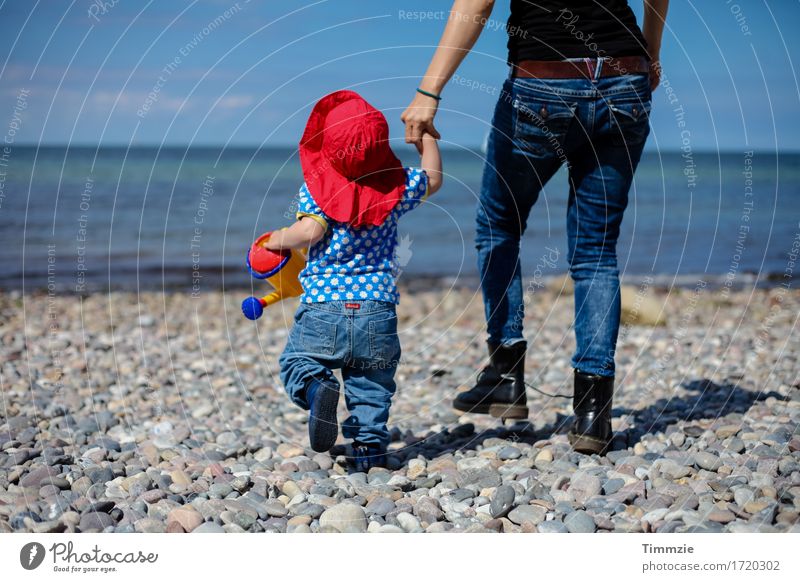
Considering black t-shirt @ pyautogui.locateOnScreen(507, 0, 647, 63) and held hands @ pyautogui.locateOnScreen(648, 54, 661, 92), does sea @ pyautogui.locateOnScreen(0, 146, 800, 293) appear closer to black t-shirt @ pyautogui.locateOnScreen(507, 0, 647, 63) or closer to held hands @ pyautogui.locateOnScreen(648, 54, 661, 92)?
held hands @ pyautogui.locateOnScreen(648, 54, 661, 92)

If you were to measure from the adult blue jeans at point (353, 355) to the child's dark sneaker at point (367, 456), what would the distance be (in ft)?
0.08

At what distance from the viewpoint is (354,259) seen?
3.20 metres

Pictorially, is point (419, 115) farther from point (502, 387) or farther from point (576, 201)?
point (502, 387)

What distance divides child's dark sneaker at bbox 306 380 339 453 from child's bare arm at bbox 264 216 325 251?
1.82 ft

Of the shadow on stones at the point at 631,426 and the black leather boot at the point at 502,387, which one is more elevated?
the black leather boot at the point at 502,387

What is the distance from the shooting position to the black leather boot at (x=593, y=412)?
3340mm

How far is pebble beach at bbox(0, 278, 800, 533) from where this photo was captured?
2.83 m

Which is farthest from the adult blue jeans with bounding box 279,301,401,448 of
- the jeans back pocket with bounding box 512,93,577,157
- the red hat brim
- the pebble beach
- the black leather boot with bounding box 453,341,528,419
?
the jeans back pocket with bounding box 512,93,577,157

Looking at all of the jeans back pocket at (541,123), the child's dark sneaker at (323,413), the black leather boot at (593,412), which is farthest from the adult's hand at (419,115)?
the black leather boot at (593,412)

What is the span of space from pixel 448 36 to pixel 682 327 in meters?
4.77

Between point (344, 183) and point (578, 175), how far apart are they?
97 cm

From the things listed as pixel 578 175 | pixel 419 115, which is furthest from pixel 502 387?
pixel 419 115

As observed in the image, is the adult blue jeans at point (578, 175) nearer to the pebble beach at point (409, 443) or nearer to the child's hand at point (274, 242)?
the pebble beach at point (409, 443)
